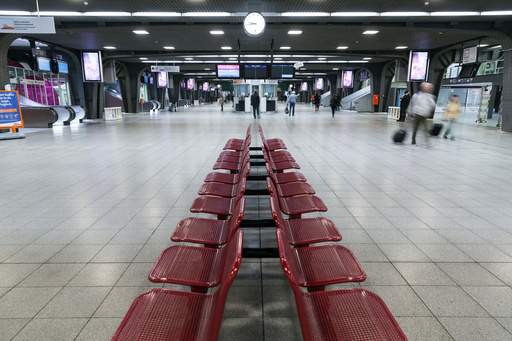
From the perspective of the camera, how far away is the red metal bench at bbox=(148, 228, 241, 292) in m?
1.78

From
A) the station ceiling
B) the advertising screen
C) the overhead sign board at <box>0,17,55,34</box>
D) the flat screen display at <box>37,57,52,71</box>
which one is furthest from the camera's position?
the advertising screen

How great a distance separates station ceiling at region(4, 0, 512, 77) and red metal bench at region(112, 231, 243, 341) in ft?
30.2

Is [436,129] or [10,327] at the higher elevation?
[436,129]

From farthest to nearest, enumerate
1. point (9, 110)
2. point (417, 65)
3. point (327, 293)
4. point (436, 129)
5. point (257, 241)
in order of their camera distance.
A: point (417, 65) < point (9, 110) < point (436, 129) < point (257, 241) < point (327, 293)

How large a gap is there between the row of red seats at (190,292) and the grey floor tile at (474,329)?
55.9 inches

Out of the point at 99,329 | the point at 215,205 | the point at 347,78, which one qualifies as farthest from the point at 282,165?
the point at 347,78

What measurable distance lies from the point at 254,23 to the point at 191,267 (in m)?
8.98

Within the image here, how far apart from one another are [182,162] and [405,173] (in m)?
4.42

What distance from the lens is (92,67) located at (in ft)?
58.2

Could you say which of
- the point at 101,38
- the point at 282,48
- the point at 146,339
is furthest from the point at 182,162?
the point at 282,48

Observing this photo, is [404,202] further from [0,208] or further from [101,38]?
[101,38]

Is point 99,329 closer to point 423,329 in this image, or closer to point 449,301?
point 423,329

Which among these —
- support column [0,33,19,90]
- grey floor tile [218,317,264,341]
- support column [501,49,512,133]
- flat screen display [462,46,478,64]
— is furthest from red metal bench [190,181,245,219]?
flat screen display [462,46,478,64]

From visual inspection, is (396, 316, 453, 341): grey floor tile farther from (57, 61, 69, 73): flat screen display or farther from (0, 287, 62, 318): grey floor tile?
(57, 61, 69, 73): flat screen display
